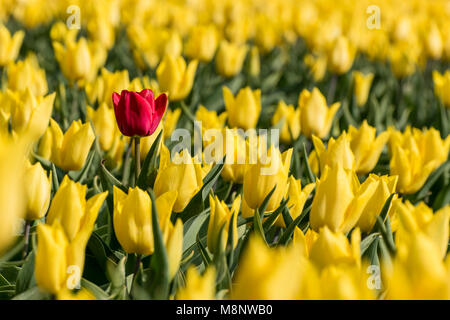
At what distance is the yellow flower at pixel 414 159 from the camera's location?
5.02ft

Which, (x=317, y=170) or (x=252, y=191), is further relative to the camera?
(x=317, y=170)

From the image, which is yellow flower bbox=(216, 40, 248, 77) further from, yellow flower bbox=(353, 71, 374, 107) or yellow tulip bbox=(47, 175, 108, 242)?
yellow tulip bbox=(47, 175, 108, 242)

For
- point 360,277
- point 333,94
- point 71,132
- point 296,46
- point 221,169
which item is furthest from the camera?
point 296,46

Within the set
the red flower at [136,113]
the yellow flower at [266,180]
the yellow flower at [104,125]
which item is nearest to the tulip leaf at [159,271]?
the yellow flower at [266,180]

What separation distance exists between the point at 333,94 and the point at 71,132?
215 centimetres

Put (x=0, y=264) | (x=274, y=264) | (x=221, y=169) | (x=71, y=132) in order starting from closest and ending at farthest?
(x=274, y=264), (x=0, y=264), (x=221, y=169), (x=71, y=132)

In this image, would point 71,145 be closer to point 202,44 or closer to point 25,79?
point 25,79

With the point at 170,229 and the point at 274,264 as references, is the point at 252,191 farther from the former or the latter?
the point at 274,264

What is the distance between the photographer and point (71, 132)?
143cm

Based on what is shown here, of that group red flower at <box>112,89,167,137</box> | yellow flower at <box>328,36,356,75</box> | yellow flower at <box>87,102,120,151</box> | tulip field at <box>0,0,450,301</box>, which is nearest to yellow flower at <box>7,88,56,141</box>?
tulip field at <box>0,0,450,301</box>

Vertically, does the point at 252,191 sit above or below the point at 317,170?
below

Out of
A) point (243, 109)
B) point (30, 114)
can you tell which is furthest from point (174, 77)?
point (30, 114)
